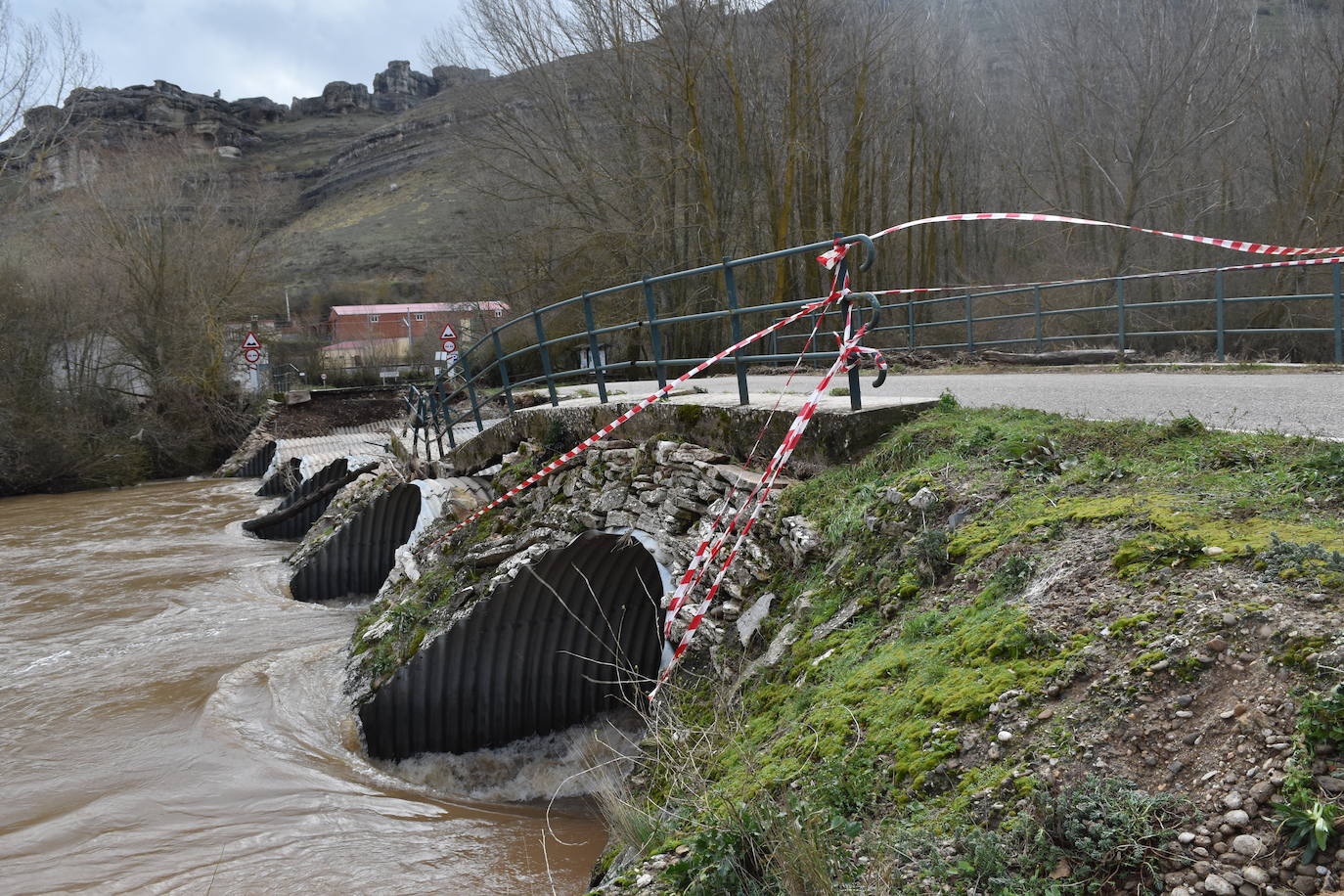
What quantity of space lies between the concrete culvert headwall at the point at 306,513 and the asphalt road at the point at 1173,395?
9.42m

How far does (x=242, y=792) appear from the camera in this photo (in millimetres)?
6488

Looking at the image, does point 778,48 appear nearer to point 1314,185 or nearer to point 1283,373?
point 1314,185

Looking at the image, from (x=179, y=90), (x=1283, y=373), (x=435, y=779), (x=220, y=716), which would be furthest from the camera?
(x=179, y=90)

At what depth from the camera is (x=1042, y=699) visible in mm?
3006

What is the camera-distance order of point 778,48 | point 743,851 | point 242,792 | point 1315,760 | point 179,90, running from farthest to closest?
point 179,90, point 778,48, point 242,792, point 743,851, point 1315,760

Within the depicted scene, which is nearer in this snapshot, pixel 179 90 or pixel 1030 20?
pixel 1030 20

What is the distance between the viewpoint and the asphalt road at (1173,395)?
609cm

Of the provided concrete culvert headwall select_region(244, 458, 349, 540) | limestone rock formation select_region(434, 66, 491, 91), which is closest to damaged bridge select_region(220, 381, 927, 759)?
concrete culvert headwall select_region(244, 458, 349, 540)

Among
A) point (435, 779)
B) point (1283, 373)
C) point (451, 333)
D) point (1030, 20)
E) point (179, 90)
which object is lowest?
point (435, 779)

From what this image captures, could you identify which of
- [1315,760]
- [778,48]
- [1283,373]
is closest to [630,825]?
[1315,760]

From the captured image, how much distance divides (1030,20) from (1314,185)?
37.4ft

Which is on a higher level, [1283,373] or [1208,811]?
[1283,373]

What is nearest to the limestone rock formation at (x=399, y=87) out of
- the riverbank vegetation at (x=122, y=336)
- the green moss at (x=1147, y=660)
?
the riverbank vegetation at (x=122, y=336)

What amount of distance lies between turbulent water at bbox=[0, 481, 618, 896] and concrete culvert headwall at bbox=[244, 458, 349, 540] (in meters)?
4.97
